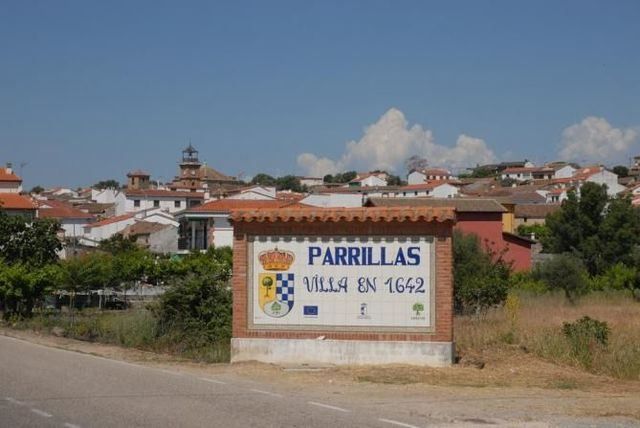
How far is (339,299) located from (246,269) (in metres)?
2.08

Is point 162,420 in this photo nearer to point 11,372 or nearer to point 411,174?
point 11,372

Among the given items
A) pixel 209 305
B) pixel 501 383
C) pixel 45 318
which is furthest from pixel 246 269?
pixel 45 318

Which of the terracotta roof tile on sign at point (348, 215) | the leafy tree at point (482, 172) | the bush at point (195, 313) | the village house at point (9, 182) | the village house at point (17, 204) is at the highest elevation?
the leafy tree at point (482, 172)

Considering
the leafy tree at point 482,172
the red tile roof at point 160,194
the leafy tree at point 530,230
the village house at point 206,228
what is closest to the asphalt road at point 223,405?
the village house at point 206,228

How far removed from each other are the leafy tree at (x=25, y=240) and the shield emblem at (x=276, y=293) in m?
21.6

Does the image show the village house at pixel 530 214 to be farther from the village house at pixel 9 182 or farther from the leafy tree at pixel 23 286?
the leafy tree at pixel 23 286

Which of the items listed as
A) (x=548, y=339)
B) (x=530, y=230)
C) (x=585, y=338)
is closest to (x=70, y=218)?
(x=530, y=230)

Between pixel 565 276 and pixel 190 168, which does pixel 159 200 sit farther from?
pixel 565 276

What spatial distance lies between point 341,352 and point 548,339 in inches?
189

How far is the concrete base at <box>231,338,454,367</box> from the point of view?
17203 mm

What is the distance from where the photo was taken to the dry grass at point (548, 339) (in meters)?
17.3

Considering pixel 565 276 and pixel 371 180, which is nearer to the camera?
pixel 565 276

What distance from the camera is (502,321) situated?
2334 cm

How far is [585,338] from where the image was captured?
18688mm
